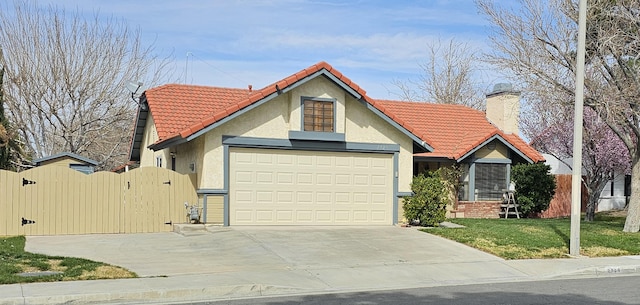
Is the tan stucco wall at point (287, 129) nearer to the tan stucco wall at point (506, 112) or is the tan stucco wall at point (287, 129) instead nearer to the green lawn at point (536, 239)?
the green lawn at point (536, 239)

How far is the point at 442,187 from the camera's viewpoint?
19.2m

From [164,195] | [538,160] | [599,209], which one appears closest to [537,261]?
[164,195]

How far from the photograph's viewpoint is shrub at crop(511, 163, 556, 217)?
78.0 feet

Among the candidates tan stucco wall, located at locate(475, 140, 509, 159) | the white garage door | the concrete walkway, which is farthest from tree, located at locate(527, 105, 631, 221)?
the concrete walkway

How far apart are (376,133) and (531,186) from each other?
25.5 feet

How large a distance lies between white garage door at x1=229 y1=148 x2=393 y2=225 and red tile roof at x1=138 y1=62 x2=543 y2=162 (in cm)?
149

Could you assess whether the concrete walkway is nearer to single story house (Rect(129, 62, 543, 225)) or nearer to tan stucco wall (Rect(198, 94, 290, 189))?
single story house (Rect(129, 62, 543, 225))

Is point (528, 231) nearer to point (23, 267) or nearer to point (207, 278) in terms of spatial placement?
point (207, 278)

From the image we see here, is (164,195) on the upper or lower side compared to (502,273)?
upper

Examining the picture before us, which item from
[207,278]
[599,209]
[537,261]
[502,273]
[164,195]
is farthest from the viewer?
[599,209]

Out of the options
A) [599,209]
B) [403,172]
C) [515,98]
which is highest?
[515,98]

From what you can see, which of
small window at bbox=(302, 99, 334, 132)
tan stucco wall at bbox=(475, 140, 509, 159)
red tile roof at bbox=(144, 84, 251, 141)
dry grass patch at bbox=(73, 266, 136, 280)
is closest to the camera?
dry grass patch at bbox=(73, 266, 136, 280)

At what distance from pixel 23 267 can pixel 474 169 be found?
53.8ft

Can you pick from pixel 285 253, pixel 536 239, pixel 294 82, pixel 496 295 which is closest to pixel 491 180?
pixel 536 239
